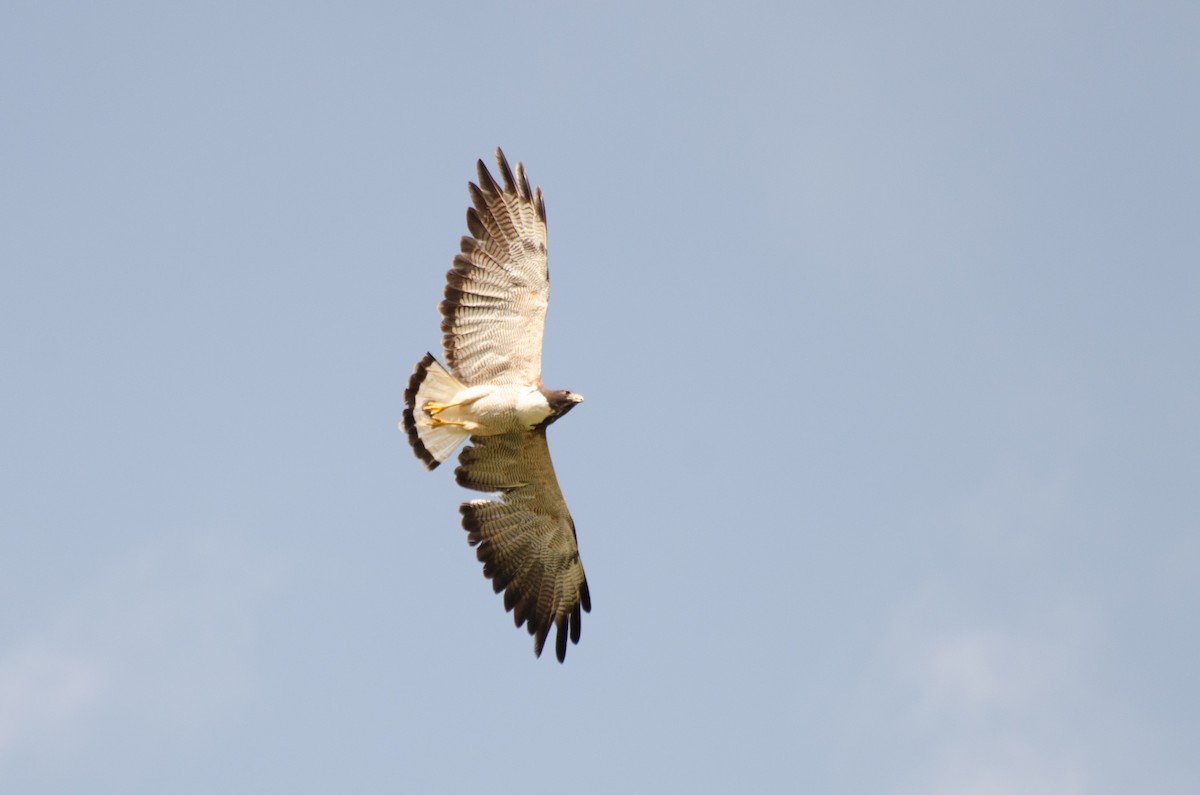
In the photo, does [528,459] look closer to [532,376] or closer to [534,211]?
[532,376]

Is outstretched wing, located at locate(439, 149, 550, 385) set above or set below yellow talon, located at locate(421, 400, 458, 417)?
above

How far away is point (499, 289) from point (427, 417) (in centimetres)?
154

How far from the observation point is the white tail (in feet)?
48.4

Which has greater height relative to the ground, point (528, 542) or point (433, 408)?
point (433, 408)

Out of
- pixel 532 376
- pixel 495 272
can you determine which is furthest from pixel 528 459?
pixel 495 272

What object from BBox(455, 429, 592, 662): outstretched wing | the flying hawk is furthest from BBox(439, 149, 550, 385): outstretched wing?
BBox(455, 429, 592, 662): outstretched wing

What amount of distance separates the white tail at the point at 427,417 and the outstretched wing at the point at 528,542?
1.18 feet

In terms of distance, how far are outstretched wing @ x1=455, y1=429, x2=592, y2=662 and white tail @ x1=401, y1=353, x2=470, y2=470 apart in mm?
361

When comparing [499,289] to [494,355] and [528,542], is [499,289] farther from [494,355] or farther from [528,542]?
[528,542]

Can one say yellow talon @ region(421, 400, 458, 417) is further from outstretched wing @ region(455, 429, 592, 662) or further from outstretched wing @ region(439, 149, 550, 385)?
outstretched wing @ region(455, 429, 592, 662)

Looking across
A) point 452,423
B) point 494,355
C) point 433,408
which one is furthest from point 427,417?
point 494,355

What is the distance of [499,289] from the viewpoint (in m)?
14.6

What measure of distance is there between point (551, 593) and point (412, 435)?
2492mm

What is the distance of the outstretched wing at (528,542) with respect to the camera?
609 inches
